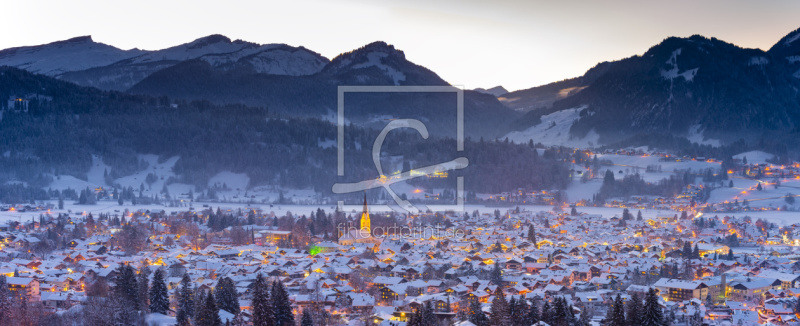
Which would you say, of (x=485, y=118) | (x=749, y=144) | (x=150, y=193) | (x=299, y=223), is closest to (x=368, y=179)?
(x=150, y=193)

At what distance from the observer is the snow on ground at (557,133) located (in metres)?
157

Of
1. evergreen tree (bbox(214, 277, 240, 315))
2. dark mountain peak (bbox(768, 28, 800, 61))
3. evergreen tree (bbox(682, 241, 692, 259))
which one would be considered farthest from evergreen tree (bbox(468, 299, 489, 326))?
dark mountain peak (bbox(768, 28, 800, 61))

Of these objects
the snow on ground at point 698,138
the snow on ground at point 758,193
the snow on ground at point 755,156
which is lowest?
the snow on ground at point 758,193

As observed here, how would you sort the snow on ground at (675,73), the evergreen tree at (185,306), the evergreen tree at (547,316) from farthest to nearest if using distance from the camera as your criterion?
the snow on ground at (675,73)
the evergreen tree at (185,306)
the evergreen tree at (547,316)

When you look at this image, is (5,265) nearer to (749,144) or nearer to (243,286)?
(243,286)

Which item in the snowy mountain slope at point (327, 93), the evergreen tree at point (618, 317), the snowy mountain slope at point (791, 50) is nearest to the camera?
the evergreen tree at point (618, 317)

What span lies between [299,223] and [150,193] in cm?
3576

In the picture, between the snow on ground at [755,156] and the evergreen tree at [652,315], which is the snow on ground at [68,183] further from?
the evergreen tree at [652,315]

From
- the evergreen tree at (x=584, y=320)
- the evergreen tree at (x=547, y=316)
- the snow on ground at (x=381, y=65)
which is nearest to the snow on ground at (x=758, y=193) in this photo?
the evergreen tree at (x=584, y=320)

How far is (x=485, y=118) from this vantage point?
190m

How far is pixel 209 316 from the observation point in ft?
93.1

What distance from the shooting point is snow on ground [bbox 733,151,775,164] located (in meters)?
109

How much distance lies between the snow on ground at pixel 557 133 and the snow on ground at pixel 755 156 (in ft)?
122

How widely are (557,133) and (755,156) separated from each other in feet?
173
